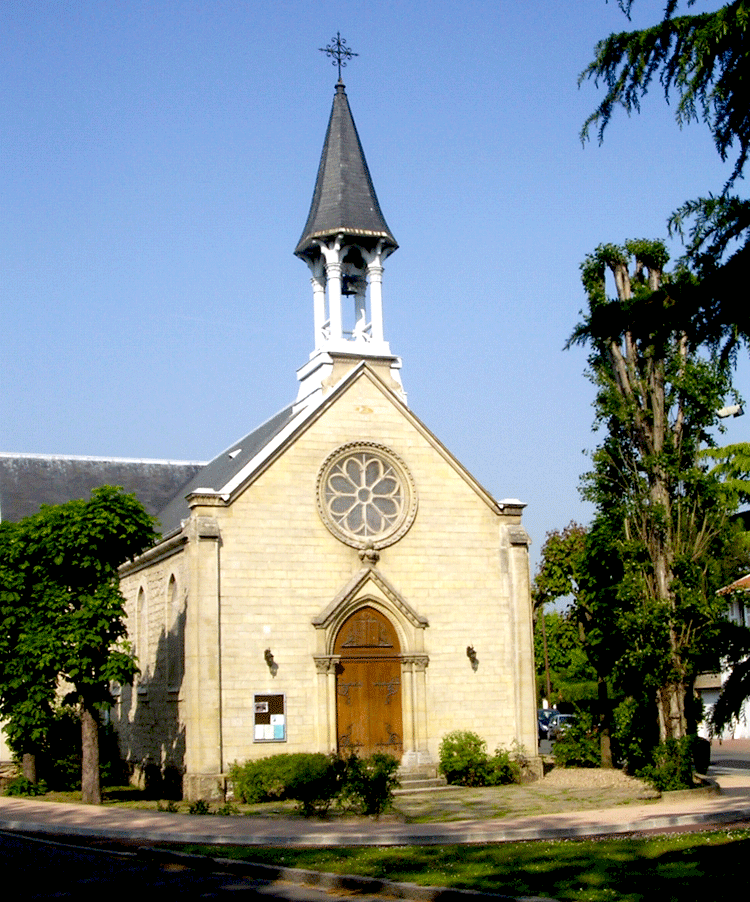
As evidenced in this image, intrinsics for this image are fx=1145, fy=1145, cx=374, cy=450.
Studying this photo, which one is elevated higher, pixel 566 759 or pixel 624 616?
pixel 624 616

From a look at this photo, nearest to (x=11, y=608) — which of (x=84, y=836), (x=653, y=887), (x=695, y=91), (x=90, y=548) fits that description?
(x=90, y=548)

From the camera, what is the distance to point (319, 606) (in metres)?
28.6

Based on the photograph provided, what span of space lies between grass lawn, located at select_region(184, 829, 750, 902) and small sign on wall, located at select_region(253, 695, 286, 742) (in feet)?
32.3

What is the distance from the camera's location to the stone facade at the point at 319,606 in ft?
88.8

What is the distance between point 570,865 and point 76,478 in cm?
3156

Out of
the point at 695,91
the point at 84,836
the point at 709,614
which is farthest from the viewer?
the point at 709,614

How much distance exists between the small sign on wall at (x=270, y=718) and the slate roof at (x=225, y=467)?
235 inches

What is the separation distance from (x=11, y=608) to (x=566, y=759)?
602 inches

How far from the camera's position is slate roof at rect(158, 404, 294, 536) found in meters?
33.4

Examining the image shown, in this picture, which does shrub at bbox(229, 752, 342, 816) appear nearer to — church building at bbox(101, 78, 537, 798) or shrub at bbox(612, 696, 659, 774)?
church building at bbox(101, 78, 537, 798)

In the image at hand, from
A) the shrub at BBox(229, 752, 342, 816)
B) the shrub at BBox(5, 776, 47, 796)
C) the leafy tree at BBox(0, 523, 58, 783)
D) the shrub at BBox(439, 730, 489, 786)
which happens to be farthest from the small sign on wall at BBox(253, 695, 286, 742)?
the shrub at BBox(5, 776, 47, 796)

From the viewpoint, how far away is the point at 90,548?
26469 mm

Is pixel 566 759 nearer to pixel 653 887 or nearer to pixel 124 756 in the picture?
pixel 124 756

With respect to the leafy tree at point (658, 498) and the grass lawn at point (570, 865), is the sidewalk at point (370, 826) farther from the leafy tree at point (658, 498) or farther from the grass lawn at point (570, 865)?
the leafy tree at point (658, 498)
